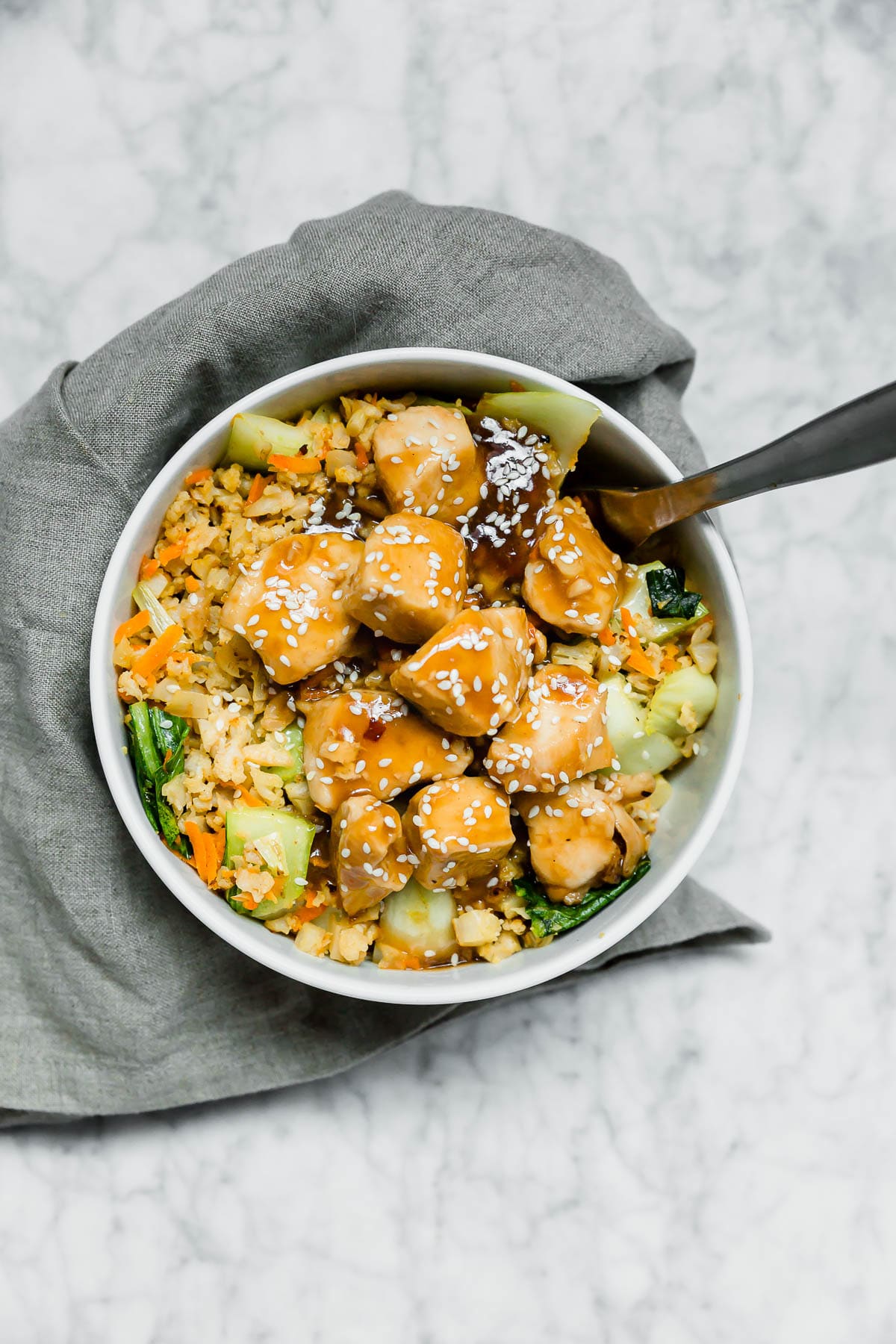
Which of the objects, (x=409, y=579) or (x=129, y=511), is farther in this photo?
(x=129, y=511)

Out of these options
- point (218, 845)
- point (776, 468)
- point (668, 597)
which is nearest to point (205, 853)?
point (218, 845)

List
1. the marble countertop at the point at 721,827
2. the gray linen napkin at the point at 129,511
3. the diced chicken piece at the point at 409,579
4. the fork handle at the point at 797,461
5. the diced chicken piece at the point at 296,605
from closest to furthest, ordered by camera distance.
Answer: the fork handle at the point at 797,461
the diced chicken piece at the point at 409,579
the diced chicken piece at the point at 296,605
the gray linen napkin at the point at 129,511
the marble countertop at the point at 721,827

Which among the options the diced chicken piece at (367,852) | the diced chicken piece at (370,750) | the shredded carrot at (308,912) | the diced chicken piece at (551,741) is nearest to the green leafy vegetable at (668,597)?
the diced chicken piece at (551,741)

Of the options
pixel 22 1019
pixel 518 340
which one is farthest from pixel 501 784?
pixel 22 1019

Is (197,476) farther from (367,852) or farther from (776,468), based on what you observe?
(776,468)

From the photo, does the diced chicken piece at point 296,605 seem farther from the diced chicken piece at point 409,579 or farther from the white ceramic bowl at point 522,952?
the white ceramic bowl at point 522,952

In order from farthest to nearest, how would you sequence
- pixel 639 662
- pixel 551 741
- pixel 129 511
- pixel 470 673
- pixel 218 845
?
pixel 129 511, pixel 639 662, pixel 218 845, pixel 551 741, pixel 470 673

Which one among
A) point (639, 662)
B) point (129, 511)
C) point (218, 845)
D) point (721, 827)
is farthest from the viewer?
point (721, 827)
